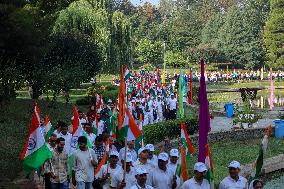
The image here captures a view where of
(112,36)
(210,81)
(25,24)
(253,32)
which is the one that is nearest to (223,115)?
(25,24)

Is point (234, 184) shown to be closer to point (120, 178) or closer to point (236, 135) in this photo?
point (120, 178)

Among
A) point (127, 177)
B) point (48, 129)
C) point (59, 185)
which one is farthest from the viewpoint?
point (48, 129)

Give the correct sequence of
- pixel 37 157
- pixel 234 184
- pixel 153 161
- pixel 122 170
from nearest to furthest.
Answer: pixel 234 184 < pixel 122 170 < pixel 153 161 < pixel 37 157

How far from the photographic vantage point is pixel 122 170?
846 cm

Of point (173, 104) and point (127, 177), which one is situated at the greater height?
point (127, 177)

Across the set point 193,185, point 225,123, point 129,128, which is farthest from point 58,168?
point 225,123

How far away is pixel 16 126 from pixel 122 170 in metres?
13.2

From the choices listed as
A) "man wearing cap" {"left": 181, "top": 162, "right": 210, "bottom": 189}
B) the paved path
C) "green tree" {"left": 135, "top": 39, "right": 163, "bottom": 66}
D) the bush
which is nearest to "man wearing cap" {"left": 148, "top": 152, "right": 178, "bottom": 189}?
"man wearing cap" {"left": 181, "top": 162, "right": 210, "bottom": 189}

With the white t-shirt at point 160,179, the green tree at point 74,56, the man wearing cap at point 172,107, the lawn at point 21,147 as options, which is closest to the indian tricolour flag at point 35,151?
the white t-shirt at point 160,179

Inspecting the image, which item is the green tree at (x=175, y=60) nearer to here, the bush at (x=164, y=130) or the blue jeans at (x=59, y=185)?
the bush at (x=164, y=130)

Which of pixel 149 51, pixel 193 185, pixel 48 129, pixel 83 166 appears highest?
pixel 149 51

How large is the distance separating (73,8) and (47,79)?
45.3 ft

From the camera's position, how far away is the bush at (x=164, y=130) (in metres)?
17.9

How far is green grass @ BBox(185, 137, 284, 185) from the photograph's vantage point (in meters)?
16.2
